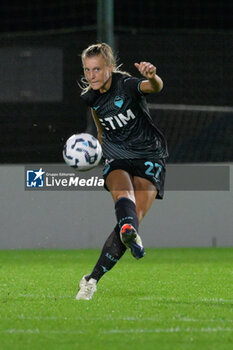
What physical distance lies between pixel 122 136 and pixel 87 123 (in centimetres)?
700

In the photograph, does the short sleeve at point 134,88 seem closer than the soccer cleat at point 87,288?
No

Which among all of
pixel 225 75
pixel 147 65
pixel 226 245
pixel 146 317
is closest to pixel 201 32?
pixel 225 75

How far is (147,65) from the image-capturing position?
6.04 meters

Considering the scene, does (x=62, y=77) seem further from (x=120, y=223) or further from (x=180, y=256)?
(x=120, y=223)

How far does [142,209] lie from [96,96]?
0.88 metres

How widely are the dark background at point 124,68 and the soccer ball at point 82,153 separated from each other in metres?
7.27

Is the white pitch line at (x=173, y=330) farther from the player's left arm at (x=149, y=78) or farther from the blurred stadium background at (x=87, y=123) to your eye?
the blurred stadium background at (x=87, y=123)

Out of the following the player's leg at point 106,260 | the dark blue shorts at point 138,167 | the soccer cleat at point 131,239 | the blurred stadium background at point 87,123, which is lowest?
the blurred stadium background at point 87,123

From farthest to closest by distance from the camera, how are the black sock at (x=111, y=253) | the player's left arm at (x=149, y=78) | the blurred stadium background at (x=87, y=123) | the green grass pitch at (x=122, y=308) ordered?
1. the blurred stadium background at (x=87, y=123)
2. the black sock at (x=111, y=253)
3. the player's left arm at (x=149, y=78)
4. the green grass pitch at (x=122, y=308)

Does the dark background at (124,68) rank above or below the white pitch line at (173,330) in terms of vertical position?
below

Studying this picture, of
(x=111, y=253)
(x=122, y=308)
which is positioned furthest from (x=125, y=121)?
(x=122, y=308)

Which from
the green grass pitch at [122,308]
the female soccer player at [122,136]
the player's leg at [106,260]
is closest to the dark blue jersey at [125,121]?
the female soccer player at [122,136]

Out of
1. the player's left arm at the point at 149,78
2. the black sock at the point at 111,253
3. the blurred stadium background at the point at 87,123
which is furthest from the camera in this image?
the blurred stadium background at the point at 87,123

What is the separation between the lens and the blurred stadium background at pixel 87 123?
13930 mm
